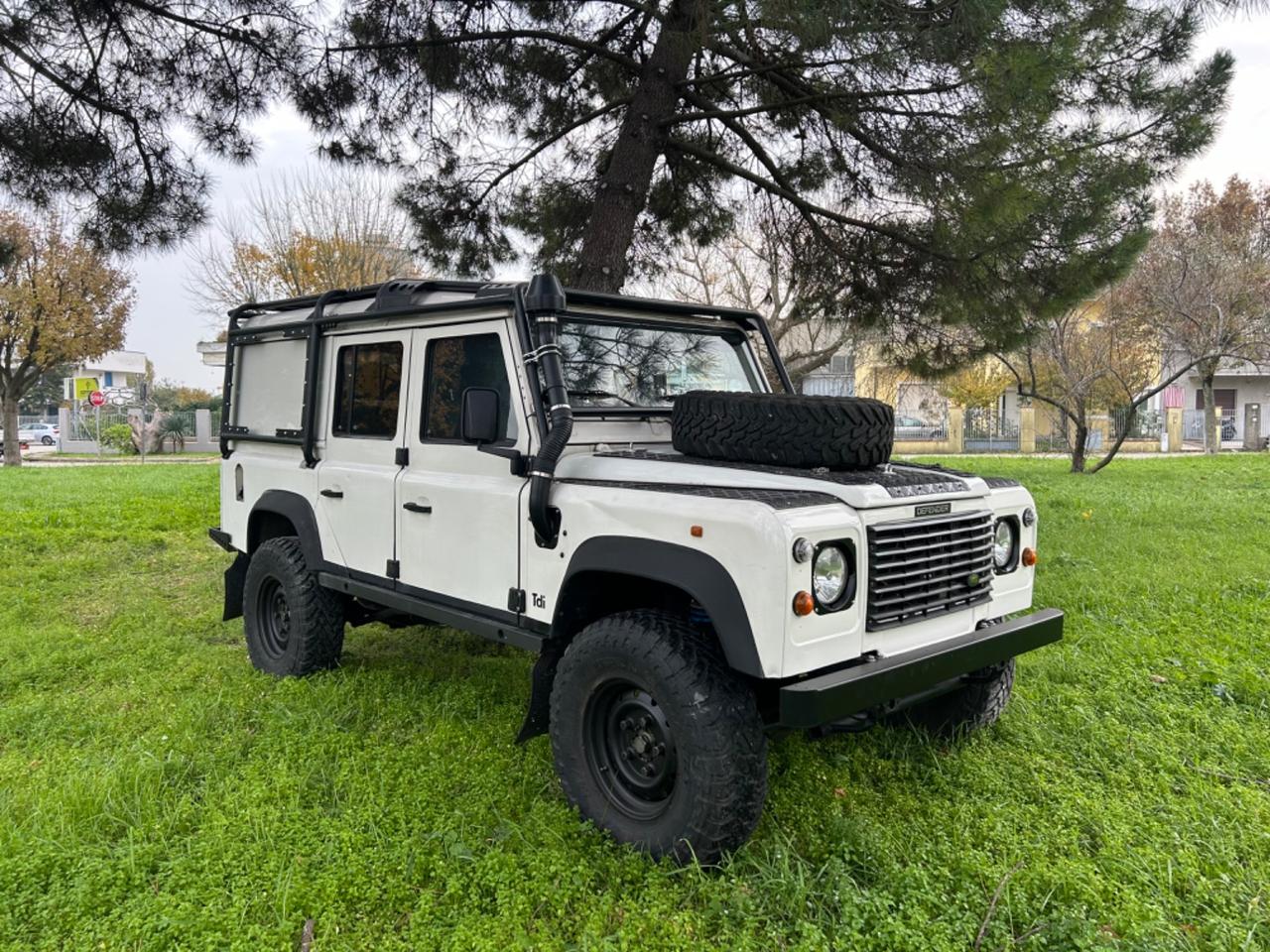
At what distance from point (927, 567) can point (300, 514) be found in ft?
10.7

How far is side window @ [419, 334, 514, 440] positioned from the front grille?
1.56m

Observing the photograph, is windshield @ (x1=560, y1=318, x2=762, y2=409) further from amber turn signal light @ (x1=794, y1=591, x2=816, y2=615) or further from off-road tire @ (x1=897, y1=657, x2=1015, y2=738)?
off-road tire @ (x1=897, y1=657, x2=1015, y2=738)

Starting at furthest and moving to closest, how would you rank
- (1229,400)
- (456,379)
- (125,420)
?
1. (1229,400)
2. (125,420)
3. (456,379)

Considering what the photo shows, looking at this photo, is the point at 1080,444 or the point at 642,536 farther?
the point at 1080,444

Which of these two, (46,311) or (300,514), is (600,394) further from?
(46,311)

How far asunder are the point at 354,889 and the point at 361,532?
190 cm

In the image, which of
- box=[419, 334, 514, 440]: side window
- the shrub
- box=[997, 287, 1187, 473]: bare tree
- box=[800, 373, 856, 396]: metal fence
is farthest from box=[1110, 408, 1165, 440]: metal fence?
the shrub

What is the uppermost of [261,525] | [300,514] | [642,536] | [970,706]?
[642,536]

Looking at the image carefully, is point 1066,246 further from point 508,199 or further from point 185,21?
point 185,21

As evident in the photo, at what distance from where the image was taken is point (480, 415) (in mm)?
3244

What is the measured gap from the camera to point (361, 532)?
4211 mm

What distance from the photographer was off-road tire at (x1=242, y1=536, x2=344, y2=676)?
456 cm

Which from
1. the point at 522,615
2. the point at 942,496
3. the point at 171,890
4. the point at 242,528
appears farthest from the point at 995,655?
the point at 242,528

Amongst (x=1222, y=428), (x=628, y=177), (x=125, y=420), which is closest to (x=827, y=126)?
(x=628, y=177)
